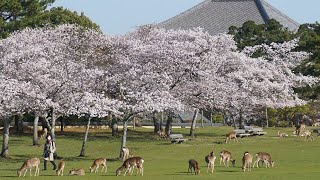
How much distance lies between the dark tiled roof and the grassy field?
82.5m

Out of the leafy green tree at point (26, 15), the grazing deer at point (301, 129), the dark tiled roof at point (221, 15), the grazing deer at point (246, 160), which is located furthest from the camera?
the dark tiled roof at point (221, 15)

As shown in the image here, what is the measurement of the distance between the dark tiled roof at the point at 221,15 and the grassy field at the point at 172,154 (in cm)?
8247

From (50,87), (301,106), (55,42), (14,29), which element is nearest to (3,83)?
(50,87)

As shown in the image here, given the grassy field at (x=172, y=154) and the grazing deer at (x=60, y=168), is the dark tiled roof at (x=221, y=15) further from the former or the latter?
the grazing deer at (x=60, y=168)

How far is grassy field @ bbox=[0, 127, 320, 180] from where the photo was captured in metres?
26.6

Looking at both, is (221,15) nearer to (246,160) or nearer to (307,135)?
(307,135)

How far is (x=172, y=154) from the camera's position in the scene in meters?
39.6

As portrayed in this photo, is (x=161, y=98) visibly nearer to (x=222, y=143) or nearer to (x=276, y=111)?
(x=222, y=143)

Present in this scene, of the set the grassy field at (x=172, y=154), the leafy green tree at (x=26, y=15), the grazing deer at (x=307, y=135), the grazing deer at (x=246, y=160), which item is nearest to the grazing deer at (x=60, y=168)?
the grassy field at (x=172, y=154)

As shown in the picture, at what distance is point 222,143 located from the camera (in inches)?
1828

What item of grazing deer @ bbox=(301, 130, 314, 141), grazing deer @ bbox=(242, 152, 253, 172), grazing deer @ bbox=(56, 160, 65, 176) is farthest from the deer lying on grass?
grazing deer @ bbox=(301, 130, 314, 141)

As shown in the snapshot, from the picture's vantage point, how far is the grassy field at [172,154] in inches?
1049

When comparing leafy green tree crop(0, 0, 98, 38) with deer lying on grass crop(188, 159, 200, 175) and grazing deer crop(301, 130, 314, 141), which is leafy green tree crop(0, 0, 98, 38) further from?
deer lying on grass crop(188, 159, 200, 175)

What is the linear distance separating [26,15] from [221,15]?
9085 cm
